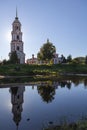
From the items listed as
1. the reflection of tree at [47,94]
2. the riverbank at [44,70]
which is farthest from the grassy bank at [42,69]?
the reflection of tree at [47,94]

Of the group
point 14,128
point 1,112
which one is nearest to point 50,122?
point 14,128

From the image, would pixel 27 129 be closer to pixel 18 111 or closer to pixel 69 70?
pixel 18 111

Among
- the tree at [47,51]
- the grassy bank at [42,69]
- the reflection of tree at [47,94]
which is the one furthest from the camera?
the tree at [47,51]

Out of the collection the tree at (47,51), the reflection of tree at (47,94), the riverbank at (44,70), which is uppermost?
the tree at (47,51)

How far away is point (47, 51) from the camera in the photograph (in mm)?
115562

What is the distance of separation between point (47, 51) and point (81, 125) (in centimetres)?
10173

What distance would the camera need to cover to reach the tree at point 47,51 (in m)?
116

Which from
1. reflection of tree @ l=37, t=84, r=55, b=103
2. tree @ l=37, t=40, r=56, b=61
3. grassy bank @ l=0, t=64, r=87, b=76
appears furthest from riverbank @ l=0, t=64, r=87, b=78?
reflection of tree @ l=37, t=84, r=55, b=103

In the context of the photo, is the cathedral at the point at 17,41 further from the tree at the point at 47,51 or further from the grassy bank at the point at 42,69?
the grassy bank at the point at 42,69

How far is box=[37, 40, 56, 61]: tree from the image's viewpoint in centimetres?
11579

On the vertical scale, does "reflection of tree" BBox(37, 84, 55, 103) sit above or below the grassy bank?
below

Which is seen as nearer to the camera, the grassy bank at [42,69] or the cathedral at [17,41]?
the grassy bank at [42,69]

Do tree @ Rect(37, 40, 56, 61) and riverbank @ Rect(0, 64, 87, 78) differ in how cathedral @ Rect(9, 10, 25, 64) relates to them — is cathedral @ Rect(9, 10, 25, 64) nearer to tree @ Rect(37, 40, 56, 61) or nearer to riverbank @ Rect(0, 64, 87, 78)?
tree @ Rect(37, 40, 56, 61)

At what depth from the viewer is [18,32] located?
404 feet
